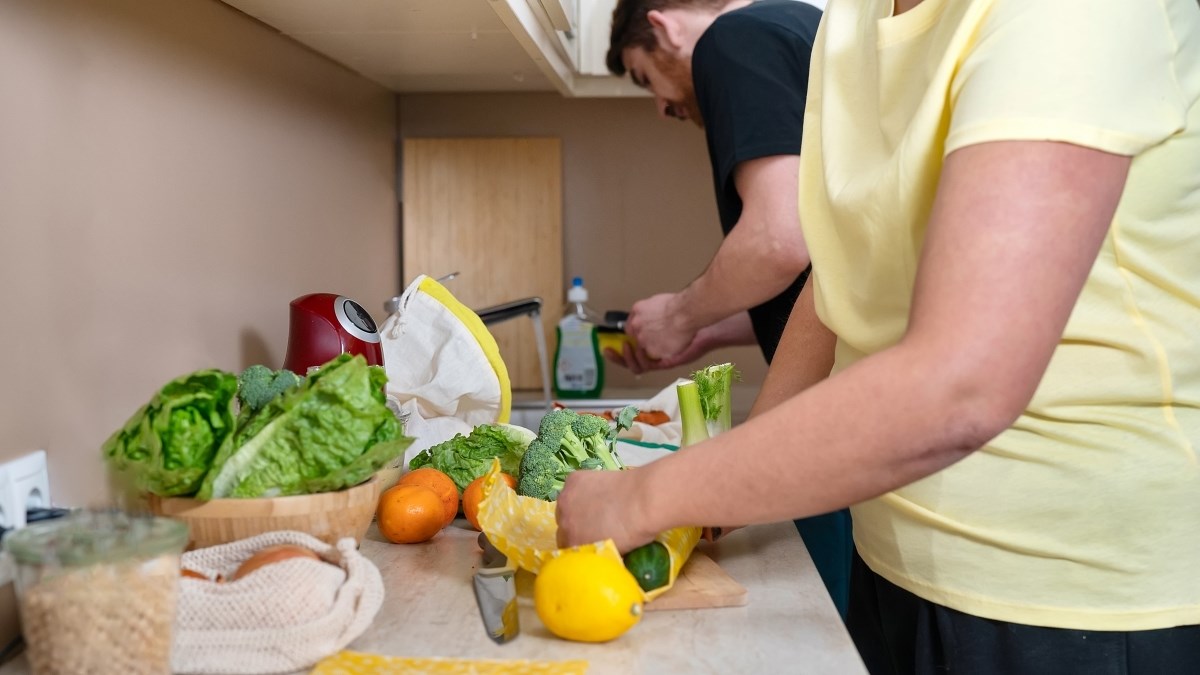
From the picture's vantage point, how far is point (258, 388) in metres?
0.96

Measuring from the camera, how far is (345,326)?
1458mm

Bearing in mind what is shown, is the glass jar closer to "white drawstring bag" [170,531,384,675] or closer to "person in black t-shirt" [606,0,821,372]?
"white drawstring bag" [170,531,384,675]

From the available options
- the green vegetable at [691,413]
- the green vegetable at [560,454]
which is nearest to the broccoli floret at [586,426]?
the green vegetable at [560,454]

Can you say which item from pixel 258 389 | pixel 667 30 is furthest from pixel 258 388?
pixel 667 30

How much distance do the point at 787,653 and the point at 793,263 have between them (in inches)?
37.0

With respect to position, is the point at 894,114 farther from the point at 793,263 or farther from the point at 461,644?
the point at 793,263

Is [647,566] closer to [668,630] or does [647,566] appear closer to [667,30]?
[668,630]

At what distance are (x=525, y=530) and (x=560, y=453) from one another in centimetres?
18

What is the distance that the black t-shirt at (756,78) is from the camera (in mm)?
1560

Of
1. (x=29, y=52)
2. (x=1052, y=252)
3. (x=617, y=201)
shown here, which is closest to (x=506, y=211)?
(x=617, y=201)

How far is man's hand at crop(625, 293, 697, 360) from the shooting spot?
6.50ft

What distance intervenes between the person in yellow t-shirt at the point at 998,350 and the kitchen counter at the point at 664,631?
0.27 ft

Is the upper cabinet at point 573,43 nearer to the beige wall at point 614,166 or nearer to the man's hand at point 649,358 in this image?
the beige wall at point 614,166

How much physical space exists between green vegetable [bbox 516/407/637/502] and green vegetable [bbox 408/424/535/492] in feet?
0.34
